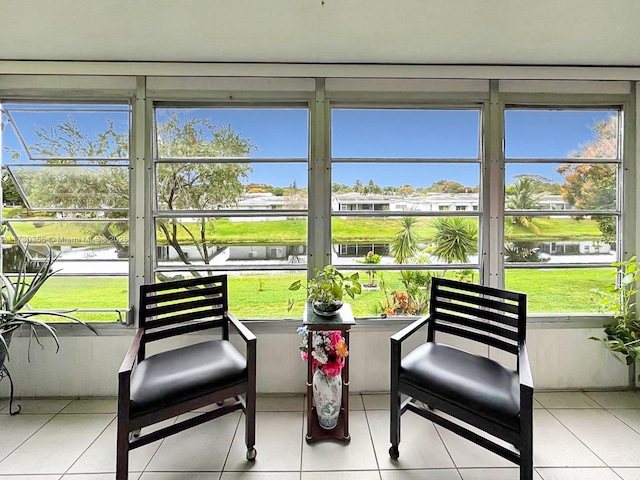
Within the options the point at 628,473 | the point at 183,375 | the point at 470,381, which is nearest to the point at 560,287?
the point at 628,473

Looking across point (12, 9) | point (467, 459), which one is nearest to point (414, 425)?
point (467, 459)

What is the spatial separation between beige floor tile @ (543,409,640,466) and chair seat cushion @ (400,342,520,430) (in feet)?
2.42

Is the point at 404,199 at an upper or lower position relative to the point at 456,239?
upper

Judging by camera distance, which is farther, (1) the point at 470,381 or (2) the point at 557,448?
(2) the point at 557,448

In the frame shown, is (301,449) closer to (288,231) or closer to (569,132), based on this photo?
(288,231)

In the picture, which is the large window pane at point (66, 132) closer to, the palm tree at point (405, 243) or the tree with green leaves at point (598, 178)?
the palm tree at point (405, 243)

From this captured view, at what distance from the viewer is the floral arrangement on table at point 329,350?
73.7 inches

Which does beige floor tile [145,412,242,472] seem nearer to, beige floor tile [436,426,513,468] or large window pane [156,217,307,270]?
large window pane [156,217,307,270]

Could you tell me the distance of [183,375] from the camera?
172cm

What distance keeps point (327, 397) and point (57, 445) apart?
1.60m

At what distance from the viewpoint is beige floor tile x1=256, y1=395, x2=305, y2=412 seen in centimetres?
229

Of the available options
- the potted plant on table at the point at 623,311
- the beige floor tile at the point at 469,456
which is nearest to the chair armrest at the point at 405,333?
the beige floor tile at the point at 469,456

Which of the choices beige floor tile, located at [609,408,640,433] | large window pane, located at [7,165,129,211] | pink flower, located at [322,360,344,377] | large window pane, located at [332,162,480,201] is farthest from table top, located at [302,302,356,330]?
beige floor tile, located at [609,408,640,433]

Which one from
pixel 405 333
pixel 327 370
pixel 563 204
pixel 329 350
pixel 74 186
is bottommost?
pixel 327 370
